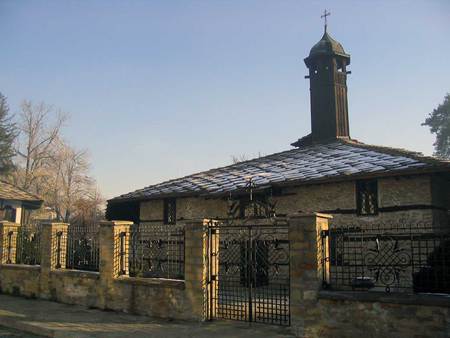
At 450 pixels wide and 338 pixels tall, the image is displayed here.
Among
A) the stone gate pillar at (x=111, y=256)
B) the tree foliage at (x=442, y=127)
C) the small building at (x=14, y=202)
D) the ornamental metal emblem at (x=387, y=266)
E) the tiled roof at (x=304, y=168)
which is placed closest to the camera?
the ornamental metal emblem at (x=387, y=266)

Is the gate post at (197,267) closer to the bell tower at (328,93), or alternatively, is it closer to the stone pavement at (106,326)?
the stone pavement at (106,326)

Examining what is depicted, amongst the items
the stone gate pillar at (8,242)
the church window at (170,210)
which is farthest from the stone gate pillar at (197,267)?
the church window at (170,210)

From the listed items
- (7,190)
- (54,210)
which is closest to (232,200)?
(7,190)

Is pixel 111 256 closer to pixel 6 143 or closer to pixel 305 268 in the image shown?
pixel 305 268

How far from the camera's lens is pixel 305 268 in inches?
292

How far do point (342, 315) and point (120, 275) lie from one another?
211 inches

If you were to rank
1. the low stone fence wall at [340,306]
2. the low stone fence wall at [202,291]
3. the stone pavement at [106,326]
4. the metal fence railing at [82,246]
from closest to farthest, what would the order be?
the low stone fence wall at [340,306], the low stone fence wall at [202,291], the stone pavement at [106,326], the metal fence railing at [82,246]

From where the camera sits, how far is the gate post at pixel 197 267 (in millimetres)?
8508

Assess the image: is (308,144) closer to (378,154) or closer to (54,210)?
(378,154)

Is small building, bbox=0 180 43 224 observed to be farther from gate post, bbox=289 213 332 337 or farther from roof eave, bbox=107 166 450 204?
gate post, bbox=289 213 332 337

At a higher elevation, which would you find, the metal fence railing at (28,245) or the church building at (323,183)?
the church building at (323,183)

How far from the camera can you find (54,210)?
144ft

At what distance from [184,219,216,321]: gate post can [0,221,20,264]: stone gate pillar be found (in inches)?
284

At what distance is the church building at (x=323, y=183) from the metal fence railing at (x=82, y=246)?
461 cm
